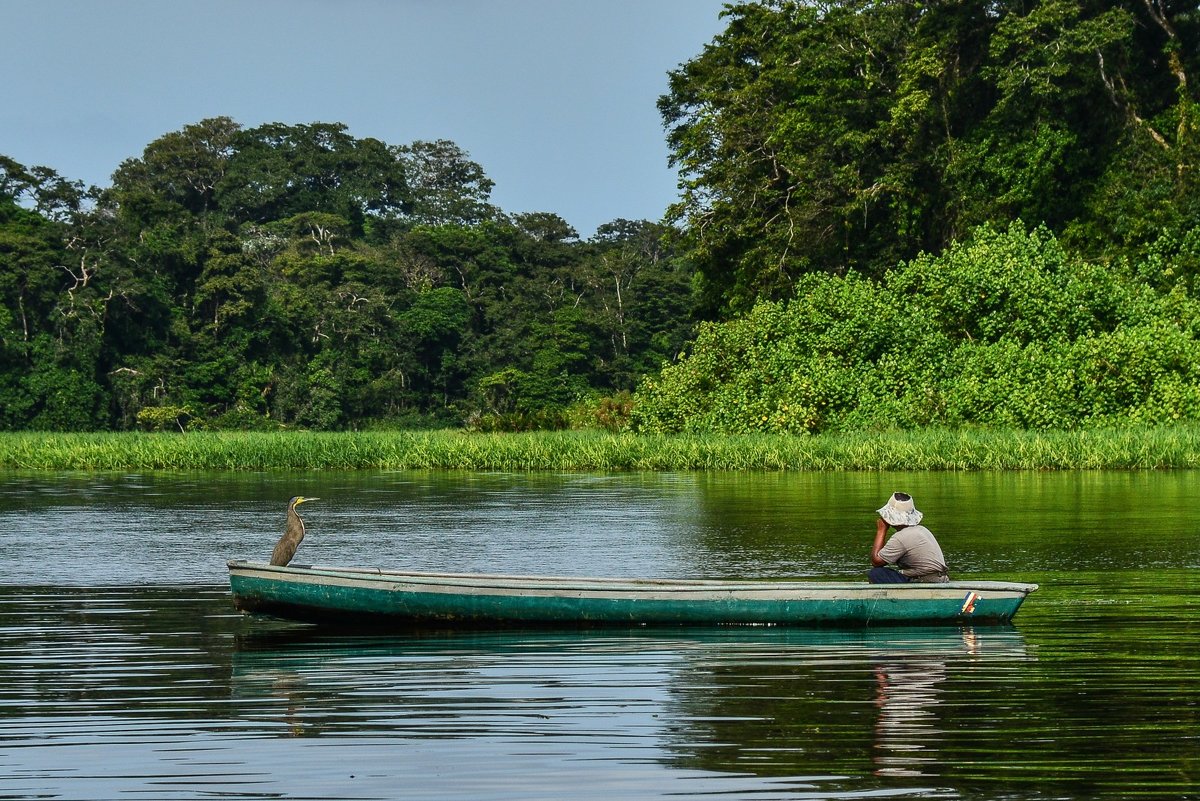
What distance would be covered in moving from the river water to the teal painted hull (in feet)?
0.54

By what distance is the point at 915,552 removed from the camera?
12.1 metres

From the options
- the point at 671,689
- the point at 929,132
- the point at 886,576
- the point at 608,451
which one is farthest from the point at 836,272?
the point at 671,689

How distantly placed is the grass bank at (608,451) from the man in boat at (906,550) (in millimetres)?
22225

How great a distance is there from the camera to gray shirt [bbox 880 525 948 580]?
1209cm

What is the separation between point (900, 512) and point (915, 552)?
0.31 m

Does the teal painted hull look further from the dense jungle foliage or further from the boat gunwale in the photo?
the dense jungle foliage

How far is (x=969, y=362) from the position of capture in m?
41.7

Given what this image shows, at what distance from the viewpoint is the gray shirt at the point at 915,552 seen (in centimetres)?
1209

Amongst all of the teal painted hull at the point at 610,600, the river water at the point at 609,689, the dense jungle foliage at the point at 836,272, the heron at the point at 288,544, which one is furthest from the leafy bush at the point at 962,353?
the heron at the point at 288,544

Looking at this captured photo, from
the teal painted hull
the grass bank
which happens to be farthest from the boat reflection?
the grass bank

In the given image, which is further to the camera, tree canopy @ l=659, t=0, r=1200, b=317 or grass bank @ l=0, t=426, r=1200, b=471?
tree canopy @ l=659, t=0, r=1200, b=317

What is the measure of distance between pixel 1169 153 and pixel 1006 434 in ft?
36.9

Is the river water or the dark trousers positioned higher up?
the dark trousers

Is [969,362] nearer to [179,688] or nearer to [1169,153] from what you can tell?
[1169,153]
